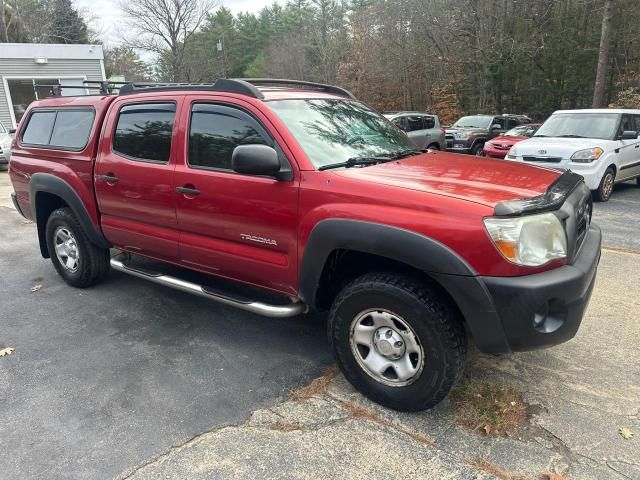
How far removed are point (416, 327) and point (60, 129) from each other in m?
3.91

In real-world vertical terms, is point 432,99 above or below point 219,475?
above

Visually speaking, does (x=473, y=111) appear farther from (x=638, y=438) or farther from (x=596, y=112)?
(x=638, y=438)

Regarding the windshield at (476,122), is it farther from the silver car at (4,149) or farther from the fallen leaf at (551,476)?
the fallen leaf at (551,476)

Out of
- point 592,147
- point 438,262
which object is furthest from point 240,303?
point 592,147

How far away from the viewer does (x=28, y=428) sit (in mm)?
2793

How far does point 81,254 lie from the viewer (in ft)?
15.4

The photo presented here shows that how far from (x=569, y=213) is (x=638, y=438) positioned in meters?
1.23

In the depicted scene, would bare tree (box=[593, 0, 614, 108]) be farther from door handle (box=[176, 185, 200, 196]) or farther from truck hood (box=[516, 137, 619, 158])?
door handle (box=[176, 185, 200, 196])

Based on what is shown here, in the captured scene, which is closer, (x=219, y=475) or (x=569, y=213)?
(x=219, y=475)

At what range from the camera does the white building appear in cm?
2078

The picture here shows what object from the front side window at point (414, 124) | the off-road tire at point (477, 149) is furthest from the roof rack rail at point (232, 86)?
the off-road tire at point (477, 149)

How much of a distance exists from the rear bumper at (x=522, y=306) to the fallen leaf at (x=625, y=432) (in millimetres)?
602

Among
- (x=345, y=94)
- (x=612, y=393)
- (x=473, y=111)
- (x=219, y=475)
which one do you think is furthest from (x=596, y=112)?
(x=473, y=111)

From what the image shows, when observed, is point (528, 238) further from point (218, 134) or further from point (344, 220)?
point (218, 134)
